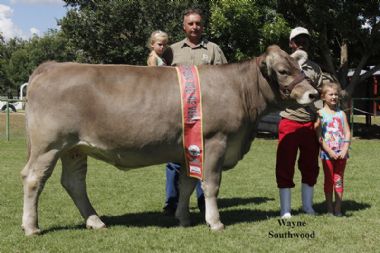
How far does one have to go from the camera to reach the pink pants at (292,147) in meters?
6.86

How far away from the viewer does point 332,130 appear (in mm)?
6906

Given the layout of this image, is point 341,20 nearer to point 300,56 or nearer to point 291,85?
point 300,56

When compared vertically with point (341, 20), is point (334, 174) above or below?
below

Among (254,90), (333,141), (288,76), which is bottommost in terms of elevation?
(333,141)

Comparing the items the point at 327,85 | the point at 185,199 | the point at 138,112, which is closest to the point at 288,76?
the point at 327,85

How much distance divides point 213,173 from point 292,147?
1.42 meters

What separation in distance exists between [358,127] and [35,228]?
21872mm

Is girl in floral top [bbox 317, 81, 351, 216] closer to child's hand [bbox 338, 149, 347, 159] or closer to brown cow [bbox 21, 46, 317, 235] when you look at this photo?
child's hand [bbox 338, 149, 347, 159]

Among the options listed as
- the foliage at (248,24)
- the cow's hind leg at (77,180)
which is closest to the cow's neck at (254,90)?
the cow's hind leg at (77,180)

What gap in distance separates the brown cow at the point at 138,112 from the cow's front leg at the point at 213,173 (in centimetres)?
1

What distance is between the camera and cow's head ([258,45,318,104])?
5793 mm

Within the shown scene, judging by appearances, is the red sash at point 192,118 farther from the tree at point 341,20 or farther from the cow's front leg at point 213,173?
the tree at point 341,20

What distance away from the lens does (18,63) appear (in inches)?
2965

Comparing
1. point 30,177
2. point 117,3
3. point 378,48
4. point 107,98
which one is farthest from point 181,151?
point 117,3
